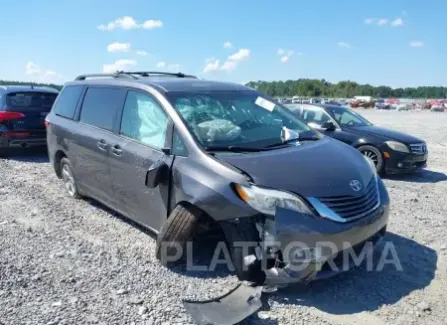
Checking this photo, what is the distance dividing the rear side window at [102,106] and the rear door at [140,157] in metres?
0.21

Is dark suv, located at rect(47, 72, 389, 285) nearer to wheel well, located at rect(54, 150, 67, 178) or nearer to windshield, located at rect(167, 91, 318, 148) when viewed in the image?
windshield, located at rect(167, 91, 318, 148)

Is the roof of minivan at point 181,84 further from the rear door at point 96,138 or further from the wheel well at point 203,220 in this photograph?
the wheel well at point 203,220

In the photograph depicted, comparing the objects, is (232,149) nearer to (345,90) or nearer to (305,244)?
(305,244)

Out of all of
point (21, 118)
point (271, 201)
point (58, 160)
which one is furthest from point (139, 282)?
point (21, 118)

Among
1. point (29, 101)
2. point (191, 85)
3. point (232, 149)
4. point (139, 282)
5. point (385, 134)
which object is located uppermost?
point (191, 85)

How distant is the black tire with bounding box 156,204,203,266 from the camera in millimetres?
3457

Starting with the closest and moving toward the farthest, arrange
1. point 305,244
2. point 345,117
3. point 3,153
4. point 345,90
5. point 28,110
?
point 305,244 < point 28,110 < point 3,153 < point 345,117 < point 345,90

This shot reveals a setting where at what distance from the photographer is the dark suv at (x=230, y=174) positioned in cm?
306

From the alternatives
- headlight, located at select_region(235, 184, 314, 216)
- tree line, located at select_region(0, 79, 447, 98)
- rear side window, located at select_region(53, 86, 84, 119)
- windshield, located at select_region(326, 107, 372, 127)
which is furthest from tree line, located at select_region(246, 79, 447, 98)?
headlight, located at select_region(235, 184, 314, 216)

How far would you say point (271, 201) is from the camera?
9.96 feet

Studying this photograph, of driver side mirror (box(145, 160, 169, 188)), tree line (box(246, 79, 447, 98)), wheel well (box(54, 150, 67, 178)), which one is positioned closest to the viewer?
driver side mirror (box(145, 160, 169, 188))

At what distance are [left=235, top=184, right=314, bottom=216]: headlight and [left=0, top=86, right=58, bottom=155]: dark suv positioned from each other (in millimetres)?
7174

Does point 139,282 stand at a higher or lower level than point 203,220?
lower

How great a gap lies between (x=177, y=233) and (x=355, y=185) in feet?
5.26
